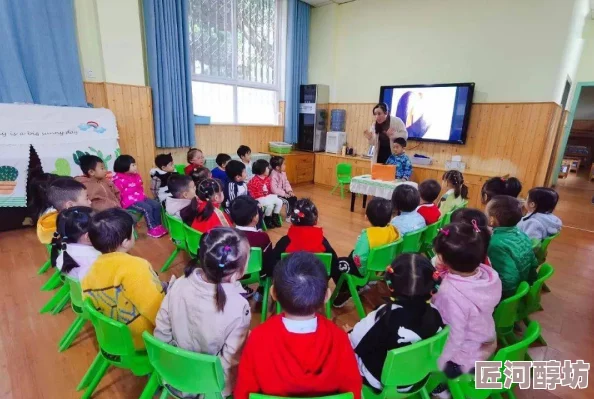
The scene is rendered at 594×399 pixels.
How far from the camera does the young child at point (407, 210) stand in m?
2.08

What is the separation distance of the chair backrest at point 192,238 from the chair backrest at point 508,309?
160 cm

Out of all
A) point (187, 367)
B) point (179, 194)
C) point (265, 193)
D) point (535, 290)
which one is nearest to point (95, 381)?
point (187, 367)

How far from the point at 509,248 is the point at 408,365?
104 cm

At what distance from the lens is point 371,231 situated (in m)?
1.85

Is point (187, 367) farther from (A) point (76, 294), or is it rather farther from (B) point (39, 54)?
(B) point (39, 54)

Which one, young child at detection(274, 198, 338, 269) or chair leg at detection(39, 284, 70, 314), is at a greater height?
young child at detection(274, 198, 338, 269)

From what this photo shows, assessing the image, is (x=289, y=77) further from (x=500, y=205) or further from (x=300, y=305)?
(x=300, y=305)

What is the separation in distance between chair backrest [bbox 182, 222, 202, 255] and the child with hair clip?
8 centimetres

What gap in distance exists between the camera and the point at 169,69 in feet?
13.5

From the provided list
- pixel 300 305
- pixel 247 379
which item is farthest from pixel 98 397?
pixel 300 305

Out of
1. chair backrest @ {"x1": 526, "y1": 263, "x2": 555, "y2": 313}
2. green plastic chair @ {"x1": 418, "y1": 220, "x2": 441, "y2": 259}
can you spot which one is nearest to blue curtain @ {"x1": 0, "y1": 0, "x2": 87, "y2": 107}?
green plastic chair @ {"x1": 418, "y1": 220, "x2": 441, "y2": 259}

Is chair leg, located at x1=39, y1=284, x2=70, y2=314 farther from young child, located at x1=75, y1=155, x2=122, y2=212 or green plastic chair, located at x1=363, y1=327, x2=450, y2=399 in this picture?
green plastic chair, located at x1=363, y1=327, x2=450, y2=399

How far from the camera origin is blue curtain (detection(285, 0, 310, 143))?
550 centimetres

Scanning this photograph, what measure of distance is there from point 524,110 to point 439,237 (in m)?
3.89
